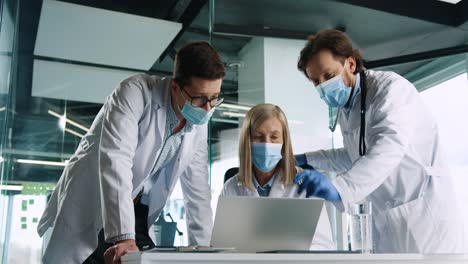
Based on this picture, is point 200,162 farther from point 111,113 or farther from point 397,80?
point 397,80

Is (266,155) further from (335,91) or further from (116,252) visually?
(116,252)

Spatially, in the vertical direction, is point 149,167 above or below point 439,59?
below

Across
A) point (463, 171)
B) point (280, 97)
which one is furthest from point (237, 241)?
point (463, 171)

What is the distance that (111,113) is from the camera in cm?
137

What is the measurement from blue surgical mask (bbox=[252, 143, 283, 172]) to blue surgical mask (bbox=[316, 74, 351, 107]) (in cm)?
25

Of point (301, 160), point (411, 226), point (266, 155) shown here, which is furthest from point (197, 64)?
point (411, 226)

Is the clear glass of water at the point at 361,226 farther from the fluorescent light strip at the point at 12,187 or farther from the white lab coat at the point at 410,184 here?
the fluorescent light strip at the point at 12,187

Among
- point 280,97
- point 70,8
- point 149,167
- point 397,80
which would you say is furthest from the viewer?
point 280,97

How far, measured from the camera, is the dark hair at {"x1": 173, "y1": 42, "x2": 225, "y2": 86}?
146cm

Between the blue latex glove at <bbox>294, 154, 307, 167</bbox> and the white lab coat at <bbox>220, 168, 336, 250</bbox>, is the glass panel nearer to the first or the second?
the blue latex glove at <bbox>294, 154, 307, 167</bbox>

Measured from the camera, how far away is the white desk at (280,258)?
32.8 inches

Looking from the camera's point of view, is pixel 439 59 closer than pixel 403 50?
Yes

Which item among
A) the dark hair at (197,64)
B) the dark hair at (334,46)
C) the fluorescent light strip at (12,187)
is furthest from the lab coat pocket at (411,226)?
the fluorescent light strip at (12,187)

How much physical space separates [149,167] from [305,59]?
70 cm
